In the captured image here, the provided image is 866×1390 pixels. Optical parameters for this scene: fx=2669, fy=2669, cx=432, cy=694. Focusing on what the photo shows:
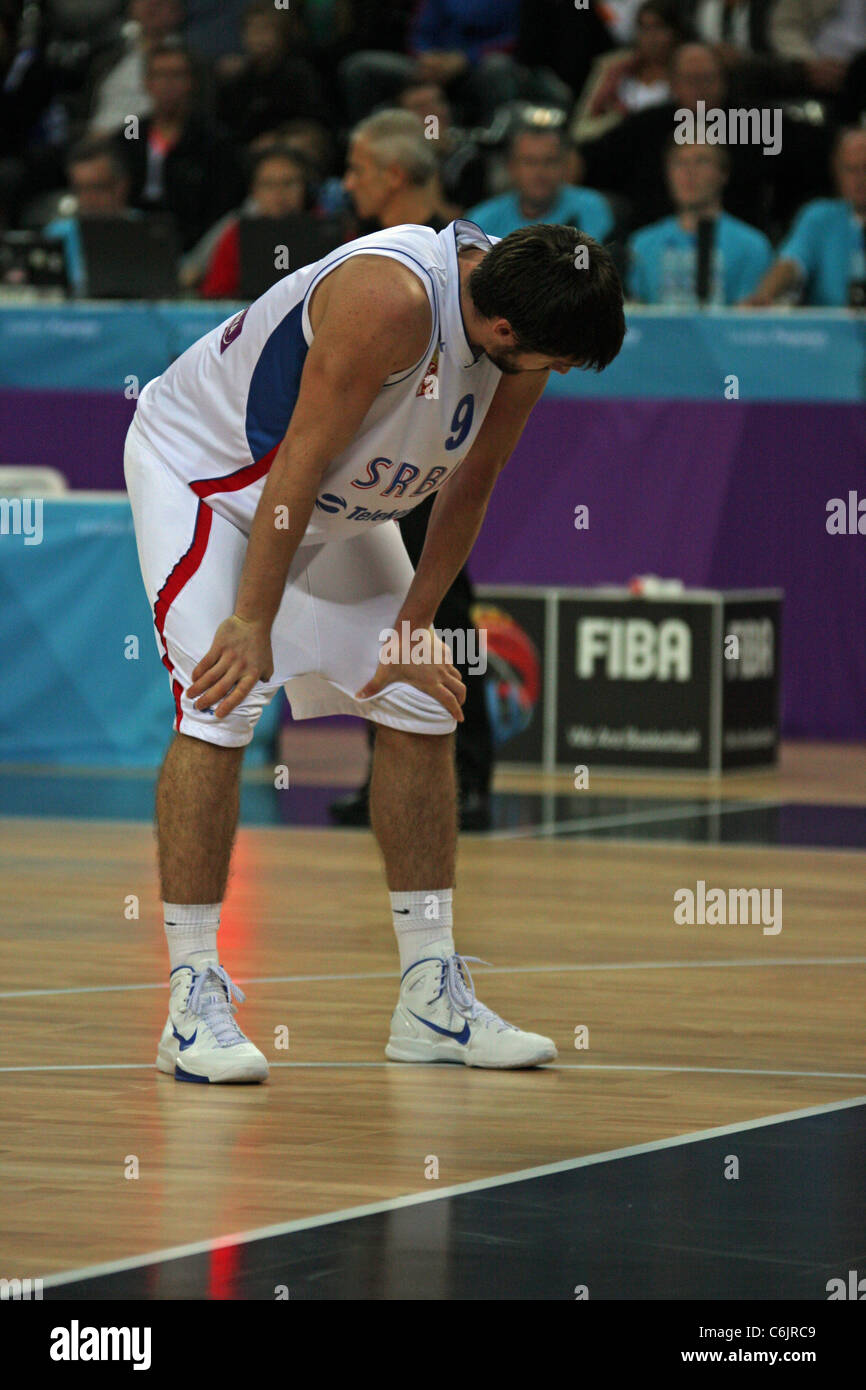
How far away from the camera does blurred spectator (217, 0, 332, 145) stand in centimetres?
1516

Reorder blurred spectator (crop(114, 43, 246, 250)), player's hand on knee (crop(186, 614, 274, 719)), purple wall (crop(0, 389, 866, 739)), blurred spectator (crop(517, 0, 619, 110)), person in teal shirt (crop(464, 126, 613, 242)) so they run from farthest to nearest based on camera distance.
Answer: blurred spectator (crop(517, 0, 619, 110))
blurred spectator (crop(114, 43, 246, 250))
person in teal shirt (crop(464, 126, 613, 242))
purple wall (crop(0, 389, 866, 739))
player's hand on knee (crop(186, 614, 274, 719))

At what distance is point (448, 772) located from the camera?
5.14 meters

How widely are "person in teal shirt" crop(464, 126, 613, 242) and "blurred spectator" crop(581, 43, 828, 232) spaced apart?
2.74 feet

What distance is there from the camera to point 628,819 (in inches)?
363

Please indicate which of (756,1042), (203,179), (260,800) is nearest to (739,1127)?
(756,1042)

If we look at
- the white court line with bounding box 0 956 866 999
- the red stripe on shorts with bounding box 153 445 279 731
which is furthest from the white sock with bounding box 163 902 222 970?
the white court line with bounding box 0 956 866 999

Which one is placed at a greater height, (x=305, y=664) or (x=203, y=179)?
(x=203, y=179)

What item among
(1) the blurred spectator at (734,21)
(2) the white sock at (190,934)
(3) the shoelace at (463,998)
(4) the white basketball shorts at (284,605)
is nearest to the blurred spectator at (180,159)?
(1) the blurred spectator at (734,21)

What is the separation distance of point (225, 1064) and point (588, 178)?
9883 mm

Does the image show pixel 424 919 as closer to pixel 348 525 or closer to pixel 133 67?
pixel 348 525

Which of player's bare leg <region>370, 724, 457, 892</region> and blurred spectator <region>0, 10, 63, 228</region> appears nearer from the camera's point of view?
player's bare leg <region>370, 724, 457, 892</region>

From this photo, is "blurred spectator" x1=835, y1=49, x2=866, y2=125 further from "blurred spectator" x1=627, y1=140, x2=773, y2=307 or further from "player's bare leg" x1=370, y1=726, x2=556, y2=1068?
"player's bare leg" x1=370, y1=726, x2=556, y2=1068

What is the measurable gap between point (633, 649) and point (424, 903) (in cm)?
557

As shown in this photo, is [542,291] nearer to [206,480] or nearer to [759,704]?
[206,480]
